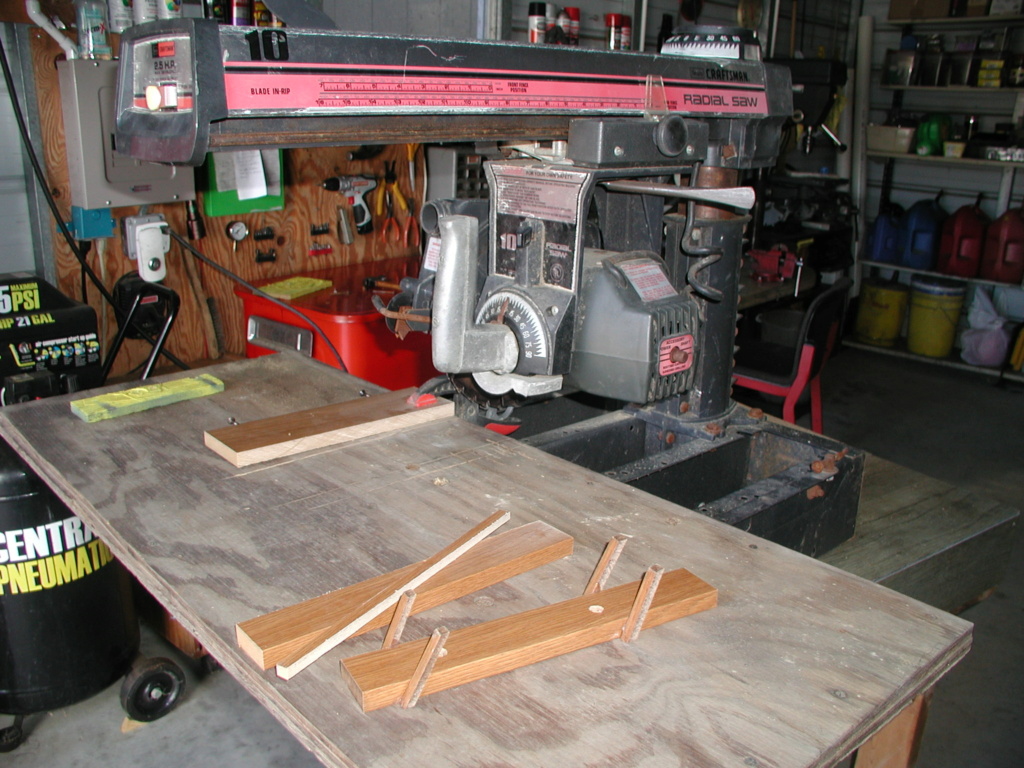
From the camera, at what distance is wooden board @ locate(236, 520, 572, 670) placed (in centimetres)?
81

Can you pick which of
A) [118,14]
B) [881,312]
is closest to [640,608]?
[118,14]

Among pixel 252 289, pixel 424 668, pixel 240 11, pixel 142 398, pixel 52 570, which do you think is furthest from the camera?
pixel 252 289

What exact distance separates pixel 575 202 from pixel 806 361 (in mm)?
1894

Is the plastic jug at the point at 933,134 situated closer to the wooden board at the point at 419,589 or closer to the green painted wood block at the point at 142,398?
the green painted wood block at the point at 142,398

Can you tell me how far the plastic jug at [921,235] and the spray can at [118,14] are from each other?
13.9 ft

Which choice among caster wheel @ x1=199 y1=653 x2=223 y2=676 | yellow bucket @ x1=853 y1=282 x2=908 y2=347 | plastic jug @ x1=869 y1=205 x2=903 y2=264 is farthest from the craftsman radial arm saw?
plastic jug @ x1=869 y1=205 x2=903 y2=264

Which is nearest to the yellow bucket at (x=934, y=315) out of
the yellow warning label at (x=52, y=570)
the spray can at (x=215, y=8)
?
the spray can at (x=215, y=8)

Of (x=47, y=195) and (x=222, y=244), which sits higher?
(x=47, y=195)

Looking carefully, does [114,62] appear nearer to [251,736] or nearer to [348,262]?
[348,262]

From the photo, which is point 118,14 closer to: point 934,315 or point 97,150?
point 97,150

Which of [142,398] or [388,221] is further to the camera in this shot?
[388,221]

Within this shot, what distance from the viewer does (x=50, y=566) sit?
1753 millimetres

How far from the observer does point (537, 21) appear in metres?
3.02

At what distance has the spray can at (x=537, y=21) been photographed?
3.02m
